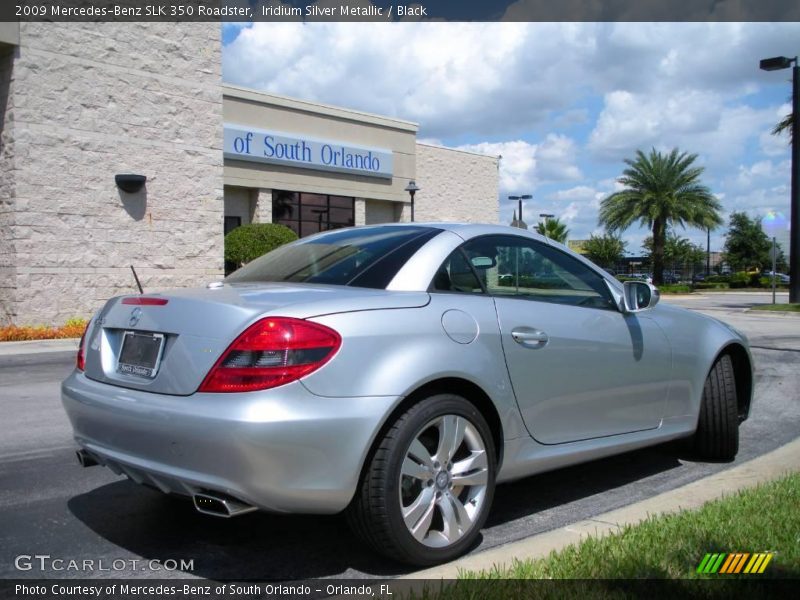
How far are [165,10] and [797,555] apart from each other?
55.1 ft

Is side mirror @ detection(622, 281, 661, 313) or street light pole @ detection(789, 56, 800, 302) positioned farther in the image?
street light pole @ detection(789, 56, 800, 302)

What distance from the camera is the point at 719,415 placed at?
5.11 meters

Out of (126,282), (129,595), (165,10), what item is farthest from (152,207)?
(129,595)

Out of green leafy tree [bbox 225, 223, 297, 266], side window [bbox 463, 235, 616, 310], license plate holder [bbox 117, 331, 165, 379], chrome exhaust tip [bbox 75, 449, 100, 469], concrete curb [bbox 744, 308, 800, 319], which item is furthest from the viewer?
concrete curb [bbox 744, 308, 800, 319]

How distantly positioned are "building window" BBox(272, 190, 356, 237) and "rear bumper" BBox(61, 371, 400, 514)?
22562 mm

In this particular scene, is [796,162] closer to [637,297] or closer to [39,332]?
[39,332]

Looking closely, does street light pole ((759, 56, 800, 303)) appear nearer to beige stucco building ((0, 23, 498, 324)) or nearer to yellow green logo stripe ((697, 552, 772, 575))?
beige stucco building ((0, 23, 498, 324))

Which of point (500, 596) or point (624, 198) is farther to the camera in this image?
point (624, 198)

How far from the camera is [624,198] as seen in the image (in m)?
44.3

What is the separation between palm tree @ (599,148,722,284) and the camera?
43344mm

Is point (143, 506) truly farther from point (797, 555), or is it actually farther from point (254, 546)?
point (797, 555)

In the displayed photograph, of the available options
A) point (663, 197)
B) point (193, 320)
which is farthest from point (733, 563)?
point (663, 197)

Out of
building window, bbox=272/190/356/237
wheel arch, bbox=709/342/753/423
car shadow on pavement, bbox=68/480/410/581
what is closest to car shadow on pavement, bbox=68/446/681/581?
car shadow on pavement, bbox=68/480/410/581

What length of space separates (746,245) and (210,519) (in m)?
75.5
